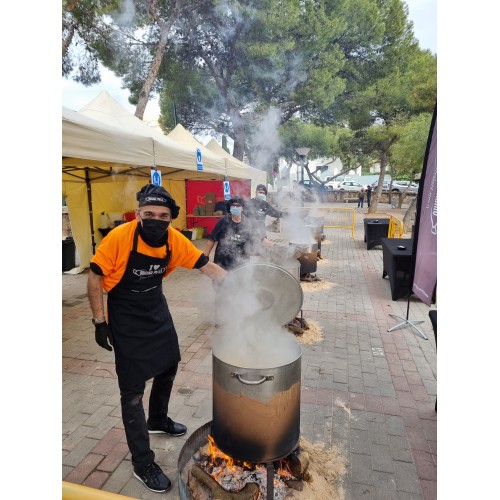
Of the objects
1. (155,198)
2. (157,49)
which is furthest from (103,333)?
(157,49)

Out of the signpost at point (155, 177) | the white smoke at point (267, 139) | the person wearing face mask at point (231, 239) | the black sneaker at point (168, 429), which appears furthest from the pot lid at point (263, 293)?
the white smoke at point (267, 139)

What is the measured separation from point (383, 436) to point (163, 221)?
241 cm

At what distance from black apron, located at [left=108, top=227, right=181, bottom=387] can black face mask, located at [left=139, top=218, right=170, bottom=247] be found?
6cm

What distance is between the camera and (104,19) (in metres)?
4.96

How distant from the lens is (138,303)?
215 centimetres

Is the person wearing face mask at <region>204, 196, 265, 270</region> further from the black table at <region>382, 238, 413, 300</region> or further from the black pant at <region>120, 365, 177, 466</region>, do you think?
the black table at <region>382, 238, 413, 300</region>

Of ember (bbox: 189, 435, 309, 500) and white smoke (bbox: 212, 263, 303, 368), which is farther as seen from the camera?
white smoke (bbox: 212, 263, 303, 368)

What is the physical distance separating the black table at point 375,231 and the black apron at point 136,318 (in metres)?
9.67

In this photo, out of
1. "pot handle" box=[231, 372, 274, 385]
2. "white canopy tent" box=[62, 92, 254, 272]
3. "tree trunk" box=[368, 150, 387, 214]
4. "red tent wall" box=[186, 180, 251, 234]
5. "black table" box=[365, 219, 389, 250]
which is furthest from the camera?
"tree trunk" box=[368, 150, 387, 214]

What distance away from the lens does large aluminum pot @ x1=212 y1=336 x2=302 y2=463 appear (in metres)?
1.76

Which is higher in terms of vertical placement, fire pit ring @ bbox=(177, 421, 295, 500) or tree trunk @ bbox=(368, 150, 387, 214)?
tree trunk @ bbox=(368, 150, 387, 214)

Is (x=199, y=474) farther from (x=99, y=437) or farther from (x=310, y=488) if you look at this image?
(x=99, y=437)

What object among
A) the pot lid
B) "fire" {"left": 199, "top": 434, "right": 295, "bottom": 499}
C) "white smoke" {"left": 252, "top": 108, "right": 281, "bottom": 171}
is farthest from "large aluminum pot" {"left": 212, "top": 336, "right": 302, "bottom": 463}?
"white smoke" {"left": 252, "top": 108, "right": 281, "bottom": 171}

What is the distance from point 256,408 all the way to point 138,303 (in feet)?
3.16
